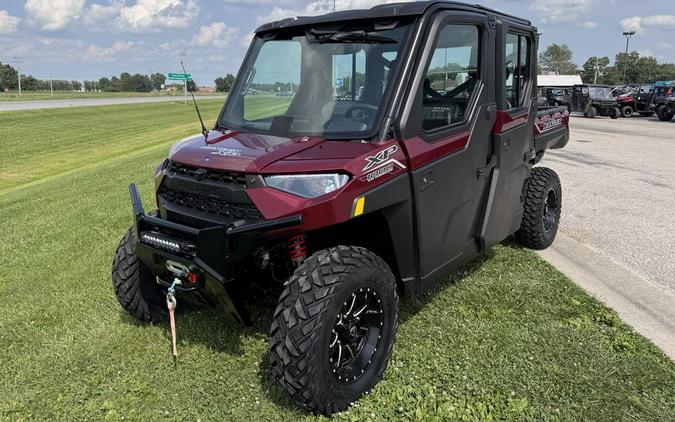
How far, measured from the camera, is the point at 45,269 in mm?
5539

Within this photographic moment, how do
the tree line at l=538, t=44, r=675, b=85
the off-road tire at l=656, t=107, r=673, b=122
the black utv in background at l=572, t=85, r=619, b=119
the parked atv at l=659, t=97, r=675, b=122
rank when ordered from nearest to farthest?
1. the parked atv at l=659, t=97, r=675, b=122
2. the off-road tire at l=656, t=107, r=673, b=122
3. the black utv in background at l=572, t=85, r=619, b=119
4. the tree line at l=538, t=44, r=675, b=85

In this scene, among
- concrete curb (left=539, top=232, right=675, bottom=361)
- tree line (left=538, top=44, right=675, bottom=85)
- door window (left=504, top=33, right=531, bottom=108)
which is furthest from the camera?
tree line (left=538, top=44, right=675, bottom=85)

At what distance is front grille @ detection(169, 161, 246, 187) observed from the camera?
2990 mm

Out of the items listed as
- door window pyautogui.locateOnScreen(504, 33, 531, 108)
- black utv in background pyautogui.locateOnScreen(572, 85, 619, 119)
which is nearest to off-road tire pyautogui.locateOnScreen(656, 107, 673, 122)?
black utv in background pyautogui.locateOnScreen(572, 85, 619, 119)

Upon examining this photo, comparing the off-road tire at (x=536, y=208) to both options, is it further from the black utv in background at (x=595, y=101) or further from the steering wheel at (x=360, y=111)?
the black utv in background at (x=595, y=101)

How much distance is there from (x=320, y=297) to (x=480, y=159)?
72.2 inches

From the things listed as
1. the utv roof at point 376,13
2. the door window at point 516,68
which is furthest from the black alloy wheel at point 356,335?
the door window at point 516,68

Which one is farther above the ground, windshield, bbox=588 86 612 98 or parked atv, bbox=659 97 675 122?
windshield, bbox=588 86 612 98

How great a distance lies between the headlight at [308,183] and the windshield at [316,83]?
462 mm

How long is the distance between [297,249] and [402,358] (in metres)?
1.08

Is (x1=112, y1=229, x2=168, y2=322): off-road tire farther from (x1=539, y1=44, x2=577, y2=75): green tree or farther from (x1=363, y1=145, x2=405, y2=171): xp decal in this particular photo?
(x1=539, y1=44, x2=577, y2=75): green tree

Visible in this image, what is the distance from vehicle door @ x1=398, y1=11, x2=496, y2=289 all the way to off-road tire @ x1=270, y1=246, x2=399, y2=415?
2.23ft

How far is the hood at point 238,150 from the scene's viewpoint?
297 cm

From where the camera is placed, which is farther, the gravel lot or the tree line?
the tree line
